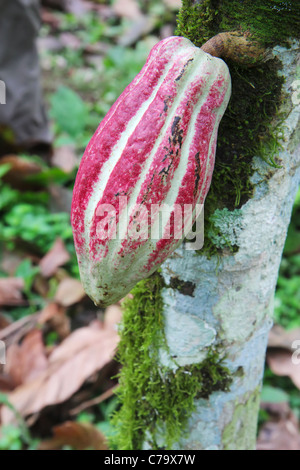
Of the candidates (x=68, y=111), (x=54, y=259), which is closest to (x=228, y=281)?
(x=54, y=259)

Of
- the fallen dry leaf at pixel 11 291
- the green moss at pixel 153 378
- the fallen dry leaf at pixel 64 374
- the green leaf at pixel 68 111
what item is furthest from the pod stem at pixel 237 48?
the green leaf at pixel 68 111

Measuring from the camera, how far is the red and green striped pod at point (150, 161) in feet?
1.86

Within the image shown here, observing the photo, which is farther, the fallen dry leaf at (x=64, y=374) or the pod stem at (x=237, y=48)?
the fallen dry leaf at (x=64, y=374)

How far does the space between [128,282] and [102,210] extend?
0.34ft

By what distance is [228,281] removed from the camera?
772 mm

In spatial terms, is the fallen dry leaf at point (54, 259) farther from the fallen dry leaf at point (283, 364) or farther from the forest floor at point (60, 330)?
the fallen dry leaf at point (283, 364)

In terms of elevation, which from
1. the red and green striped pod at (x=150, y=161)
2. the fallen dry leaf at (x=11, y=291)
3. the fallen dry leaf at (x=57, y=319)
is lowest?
the fallen dry leaf at (x=57, y=319)

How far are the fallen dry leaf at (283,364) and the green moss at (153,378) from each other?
666 millimetres

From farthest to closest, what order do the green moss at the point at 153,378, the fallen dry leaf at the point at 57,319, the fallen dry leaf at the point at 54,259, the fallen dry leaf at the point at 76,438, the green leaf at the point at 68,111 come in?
the green leaf at the point at 68,111 → the fallen dry leaf at the point at 54,259 → the fallen dry leaf at the point at 57,319 → the fallen dry leaf at the point at 76,438 → the green moss at the point at 153,378

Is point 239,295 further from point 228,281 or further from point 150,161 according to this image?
point 150,161

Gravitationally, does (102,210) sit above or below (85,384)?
above

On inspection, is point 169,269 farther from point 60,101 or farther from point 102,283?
point 60,101

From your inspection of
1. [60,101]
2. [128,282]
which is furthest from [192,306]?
[60,101]
